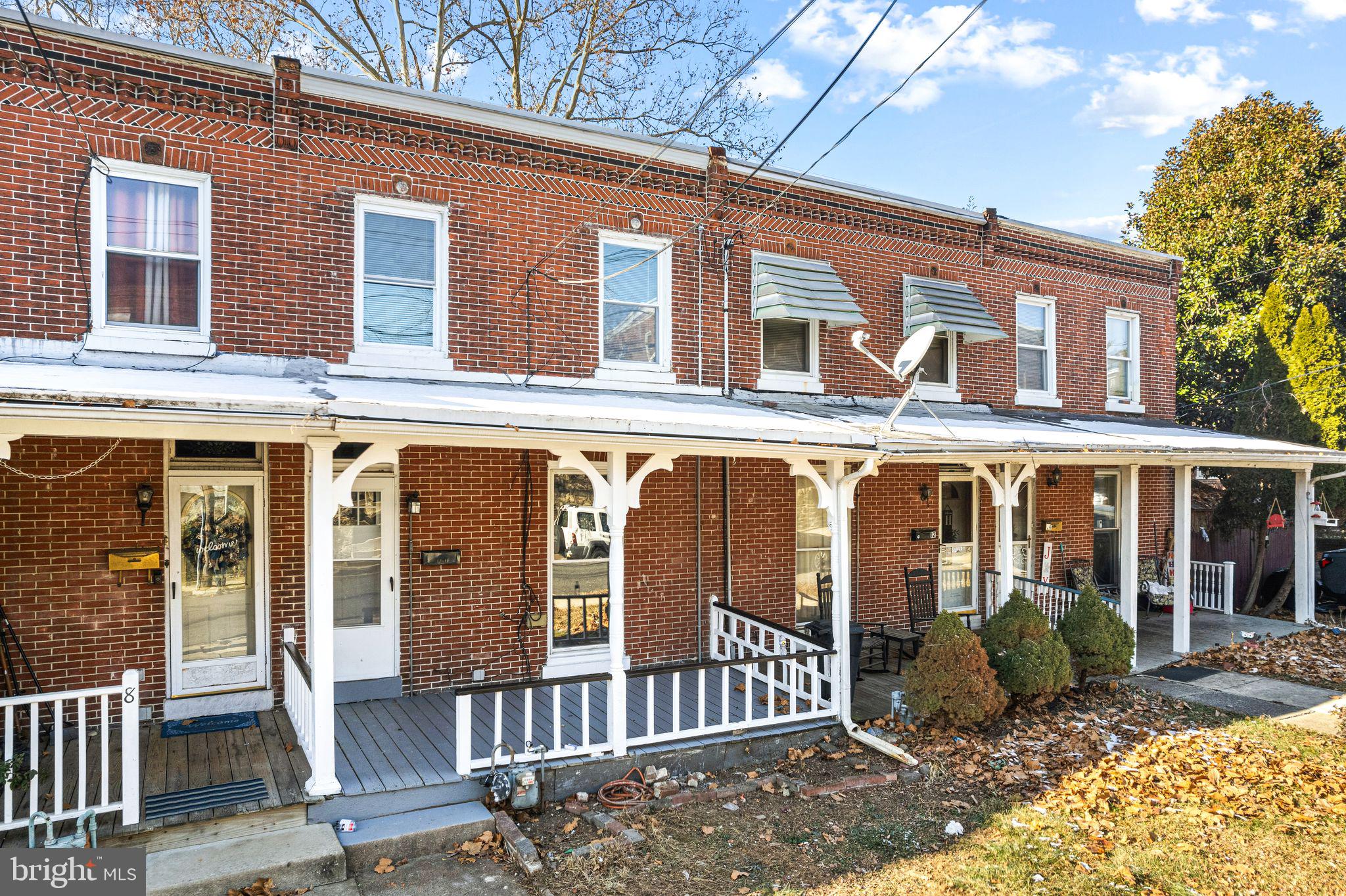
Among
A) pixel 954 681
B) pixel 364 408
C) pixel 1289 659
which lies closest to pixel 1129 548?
pixel 1289 659

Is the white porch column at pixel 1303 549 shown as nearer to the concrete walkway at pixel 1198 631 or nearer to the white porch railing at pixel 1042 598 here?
the concrete walkway at pixel 1198 631

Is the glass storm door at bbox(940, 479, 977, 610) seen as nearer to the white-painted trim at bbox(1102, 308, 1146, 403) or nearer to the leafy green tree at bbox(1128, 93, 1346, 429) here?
the white-painted trim at bbox(1102, 308, 1146, 403)

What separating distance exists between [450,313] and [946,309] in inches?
268

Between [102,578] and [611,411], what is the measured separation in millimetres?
4642

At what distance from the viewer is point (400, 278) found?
8.02 m

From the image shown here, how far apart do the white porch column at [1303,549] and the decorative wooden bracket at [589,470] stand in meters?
Answer: 12.7

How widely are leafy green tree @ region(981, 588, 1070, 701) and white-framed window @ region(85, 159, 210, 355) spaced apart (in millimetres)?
8285

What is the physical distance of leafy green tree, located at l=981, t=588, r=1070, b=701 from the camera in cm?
795

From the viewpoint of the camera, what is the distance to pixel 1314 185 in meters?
20.1

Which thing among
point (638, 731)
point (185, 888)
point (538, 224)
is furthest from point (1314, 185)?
point (185, 888)

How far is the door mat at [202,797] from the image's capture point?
17.3ft

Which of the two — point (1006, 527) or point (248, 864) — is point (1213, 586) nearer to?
point (1006, 527)

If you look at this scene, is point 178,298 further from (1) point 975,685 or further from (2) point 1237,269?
(2) point 1237,269

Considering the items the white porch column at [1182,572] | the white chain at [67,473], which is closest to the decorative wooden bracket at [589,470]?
the white chain at [67,473]
